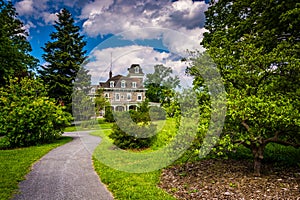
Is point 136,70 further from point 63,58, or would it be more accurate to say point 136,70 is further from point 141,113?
point 63,58

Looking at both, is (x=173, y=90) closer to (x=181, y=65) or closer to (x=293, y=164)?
(x=181, y=65)

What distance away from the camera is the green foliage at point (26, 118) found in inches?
406

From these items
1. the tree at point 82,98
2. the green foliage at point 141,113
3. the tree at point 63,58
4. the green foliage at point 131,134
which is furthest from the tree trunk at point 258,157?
the tree at point 63,58

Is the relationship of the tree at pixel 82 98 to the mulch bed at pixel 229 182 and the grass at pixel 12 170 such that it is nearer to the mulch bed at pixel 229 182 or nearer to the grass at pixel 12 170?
the grass at pixel 12 170

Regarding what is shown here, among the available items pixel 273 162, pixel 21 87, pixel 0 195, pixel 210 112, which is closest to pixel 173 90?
pixel 210 112

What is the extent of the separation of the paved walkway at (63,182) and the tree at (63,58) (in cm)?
1731

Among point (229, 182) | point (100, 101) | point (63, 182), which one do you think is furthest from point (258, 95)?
point (100, 101)

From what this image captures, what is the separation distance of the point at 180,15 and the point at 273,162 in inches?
232

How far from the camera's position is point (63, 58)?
2405 centimetres

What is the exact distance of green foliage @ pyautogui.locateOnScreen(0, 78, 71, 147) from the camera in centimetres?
1031

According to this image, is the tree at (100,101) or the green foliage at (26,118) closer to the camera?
the green foliage at (26,118)

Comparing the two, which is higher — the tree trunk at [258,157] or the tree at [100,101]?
the tree at [100,101]

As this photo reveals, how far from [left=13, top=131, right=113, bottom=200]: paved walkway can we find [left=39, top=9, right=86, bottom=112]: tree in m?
17.3

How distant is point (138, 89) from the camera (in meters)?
9.46
